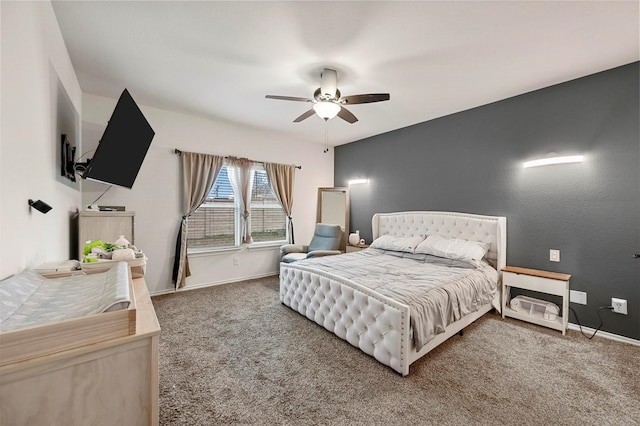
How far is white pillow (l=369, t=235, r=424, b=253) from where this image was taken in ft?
12.1

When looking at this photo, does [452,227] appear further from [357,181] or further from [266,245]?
[266,245]

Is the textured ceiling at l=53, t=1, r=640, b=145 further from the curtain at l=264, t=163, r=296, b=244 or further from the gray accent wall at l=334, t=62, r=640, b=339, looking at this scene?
the curtain at l=264, t=163, r=296, b=244

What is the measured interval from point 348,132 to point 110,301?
4.44 m

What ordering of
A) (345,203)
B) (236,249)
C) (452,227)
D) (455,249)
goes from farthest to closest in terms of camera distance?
1. (345,203)
2. (236,249)
3. (452,227)
4. (455,249)

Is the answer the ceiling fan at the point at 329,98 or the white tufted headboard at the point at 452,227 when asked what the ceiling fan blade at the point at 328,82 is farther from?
the white tufted headboard at the point at 452,227

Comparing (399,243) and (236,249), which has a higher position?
(399,243)

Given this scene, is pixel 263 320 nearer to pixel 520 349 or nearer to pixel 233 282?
pixel 233 282

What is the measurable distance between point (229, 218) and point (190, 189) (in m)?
0.81

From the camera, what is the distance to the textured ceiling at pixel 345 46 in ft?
6.10

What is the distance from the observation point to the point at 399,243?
382cm

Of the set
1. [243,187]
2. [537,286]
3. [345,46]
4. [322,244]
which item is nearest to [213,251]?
[243,187]

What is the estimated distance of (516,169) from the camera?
127 inches

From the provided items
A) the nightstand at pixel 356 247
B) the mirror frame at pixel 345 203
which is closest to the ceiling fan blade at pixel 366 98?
the nightstand at pixel 356 247

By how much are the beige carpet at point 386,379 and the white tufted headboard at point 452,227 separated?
0.94 metres
